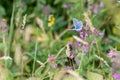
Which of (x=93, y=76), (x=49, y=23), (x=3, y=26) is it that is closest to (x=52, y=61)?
(x=93, y=76)

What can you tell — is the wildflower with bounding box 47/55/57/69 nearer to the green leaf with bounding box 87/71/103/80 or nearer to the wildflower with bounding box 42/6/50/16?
the green leaf with bounding box 87/71/103/80

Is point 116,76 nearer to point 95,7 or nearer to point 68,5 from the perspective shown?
point 95,7

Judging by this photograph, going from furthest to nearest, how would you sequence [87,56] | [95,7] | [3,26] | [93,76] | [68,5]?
[68,5] < [95,7] < [3,26] < [87,56] < [93,76]

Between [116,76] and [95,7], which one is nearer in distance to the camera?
[116,76]

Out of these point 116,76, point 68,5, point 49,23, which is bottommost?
point 116,76

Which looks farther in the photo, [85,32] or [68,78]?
[85,32]

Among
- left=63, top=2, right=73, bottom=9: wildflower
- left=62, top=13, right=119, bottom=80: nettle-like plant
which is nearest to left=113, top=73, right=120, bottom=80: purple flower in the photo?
left=62, top=13, right=119, bottom=80: nettle-like plant

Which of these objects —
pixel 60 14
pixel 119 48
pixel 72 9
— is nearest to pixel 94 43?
pixel 119 48

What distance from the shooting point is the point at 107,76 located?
2205mm

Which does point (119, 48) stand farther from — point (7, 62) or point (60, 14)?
point (60, 14)

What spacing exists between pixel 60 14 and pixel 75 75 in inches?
57.0

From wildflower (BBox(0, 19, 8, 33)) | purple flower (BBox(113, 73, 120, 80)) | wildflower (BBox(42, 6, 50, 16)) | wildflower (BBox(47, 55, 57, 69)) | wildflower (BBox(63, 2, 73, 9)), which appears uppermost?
wildflower (BBox(63, 2, 73, 9))

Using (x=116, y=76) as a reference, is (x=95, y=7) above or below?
above

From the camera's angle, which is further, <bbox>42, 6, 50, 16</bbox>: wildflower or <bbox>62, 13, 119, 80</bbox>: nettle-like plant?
<bbox>42, 6, 50, 16</bbox>: wildflower
